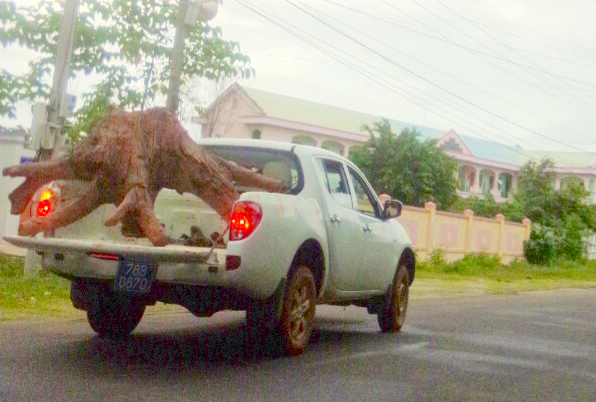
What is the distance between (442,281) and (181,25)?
1092 cm

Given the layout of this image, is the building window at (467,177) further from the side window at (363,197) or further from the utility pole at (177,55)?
the side window at (363,197)

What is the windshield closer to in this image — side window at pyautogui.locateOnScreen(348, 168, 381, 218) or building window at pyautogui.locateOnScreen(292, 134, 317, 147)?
side window at pyautogui.locateOnScreen(348, 168, 381, 218)

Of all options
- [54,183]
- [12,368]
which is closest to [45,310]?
[54,183]

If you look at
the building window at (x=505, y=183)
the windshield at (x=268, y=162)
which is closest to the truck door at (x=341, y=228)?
the windshield at (x=268, y=162)

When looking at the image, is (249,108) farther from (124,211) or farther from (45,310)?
(124,211)

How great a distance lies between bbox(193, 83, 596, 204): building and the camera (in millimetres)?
50731

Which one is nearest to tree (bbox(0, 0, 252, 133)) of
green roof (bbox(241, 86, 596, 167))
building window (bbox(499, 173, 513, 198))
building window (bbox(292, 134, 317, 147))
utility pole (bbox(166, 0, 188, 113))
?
utility pole (bbox(166, 0, 188, 113))

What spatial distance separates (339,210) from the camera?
943 centimetres

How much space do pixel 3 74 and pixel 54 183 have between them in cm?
798

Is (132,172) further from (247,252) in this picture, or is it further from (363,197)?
(363,197)

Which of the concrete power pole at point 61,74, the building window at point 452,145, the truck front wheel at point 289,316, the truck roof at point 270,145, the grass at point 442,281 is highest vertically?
the building window at point 452,145

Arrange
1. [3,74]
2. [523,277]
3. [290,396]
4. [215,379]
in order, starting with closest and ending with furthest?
[290,396]
[215,379]
[3,74]
[523,277]

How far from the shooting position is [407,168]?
42.9 m

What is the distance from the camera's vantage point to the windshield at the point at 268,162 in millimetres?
8836
